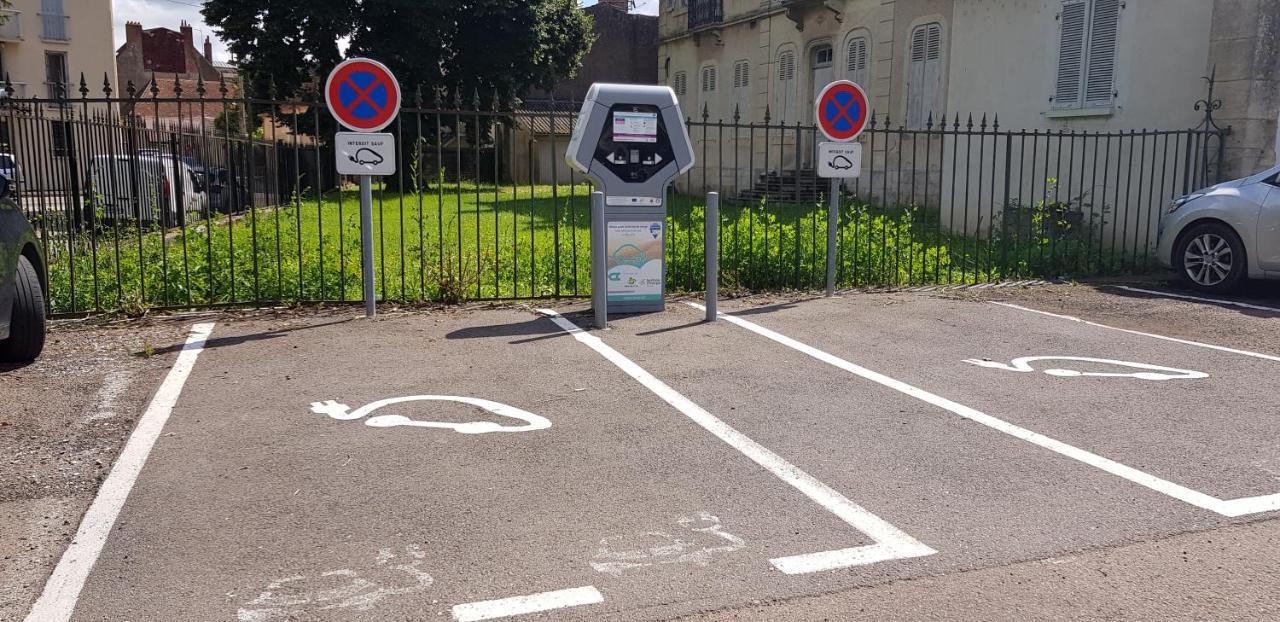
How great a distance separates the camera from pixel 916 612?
311 centimetres

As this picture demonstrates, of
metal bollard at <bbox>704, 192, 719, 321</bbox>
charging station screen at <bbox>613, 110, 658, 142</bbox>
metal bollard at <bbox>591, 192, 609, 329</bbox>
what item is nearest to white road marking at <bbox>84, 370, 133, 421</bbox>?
metal bollard at <bbox>591, 192, 609, 329</bbox>

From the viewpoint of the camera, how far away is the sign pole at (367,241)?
7645 mm

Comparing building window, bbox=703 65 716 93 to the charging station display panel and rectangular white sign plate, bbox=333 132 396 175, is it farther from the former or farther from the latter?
rectangular white sign plate, bbox=333 132 396 175

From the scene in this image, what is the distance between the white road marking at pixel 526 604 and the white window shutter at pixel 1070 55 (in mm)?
13323

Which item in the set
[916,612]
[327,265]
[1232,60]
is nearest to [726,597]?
[916,612]

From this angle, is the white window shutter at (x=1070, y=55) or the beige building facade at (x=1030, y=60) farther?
the white window shutter at (x=1070, y=55)

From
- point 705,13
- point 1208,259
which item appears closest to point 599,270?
point 1208,259

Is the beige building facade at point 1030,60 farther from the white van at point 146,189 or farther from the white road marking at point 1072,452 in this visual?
the white van at point 146,189

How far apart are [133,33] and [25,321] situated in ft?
197

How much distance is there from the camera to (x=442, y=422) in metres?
5.16

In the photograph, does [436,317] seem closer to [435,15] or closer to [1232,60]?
[1232,60]

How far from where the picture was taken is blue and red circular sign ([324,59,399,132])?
7.34m

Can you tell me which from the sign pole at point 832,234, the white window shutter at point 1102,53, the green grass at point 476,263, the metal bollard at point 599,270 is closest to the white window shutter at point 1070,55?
the white window shutter at point 1102,53

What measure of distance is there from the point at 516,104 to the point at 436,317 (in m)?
1.99
